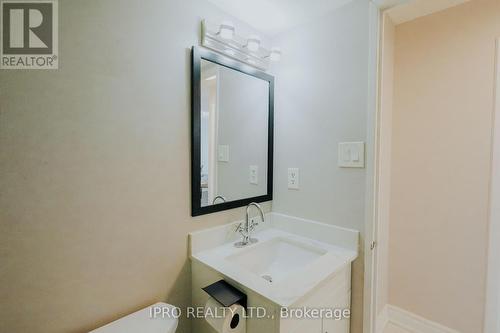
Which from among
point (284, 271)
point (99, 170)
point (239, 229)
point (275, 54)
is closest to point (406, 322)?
point (284, 271)

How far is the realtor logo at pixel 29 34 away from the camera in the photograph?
78 centimetres

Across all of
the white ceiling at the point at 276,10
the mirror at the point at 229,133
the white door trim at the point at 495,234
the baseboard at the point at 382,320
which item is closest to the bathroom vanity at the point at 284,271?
the mirror at the point at 229,133

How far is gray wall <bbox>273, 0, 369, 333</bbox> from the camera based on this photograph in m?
1.30

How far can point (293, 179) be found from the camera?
5.23 ft

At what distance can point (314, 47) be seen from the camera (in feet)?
4.78

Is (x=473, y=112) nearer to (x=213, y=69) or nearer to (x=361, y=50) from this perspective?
(x=361, y=50)

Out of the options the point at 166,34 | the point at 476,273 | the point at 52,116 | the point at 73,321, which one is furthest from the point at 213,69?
the point at 476,273

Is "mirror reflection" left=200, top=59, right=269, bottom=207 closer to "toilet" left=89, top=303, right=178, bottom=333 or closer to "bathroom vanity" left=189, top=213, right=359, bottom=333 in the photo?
"bathroom vanity" left=189, top=213, right=359, bottom=333

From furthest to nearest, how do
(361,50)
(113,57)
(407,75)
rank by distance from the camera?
(407,75)
(361,50)
(113,57)

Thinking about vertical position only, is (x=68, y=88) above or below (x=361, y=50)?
below

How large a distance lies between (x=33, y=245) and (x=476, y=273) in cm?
244

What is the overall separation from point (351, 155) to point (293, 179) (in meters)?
0.42

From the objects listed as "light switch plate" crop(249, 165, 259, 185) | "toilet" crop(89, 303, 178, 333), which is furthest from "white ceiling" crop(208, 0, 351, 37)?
"toilet" crop(89, 303, 178, 333)

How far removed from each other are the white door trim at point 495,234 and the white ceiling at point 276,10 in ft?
3.73
